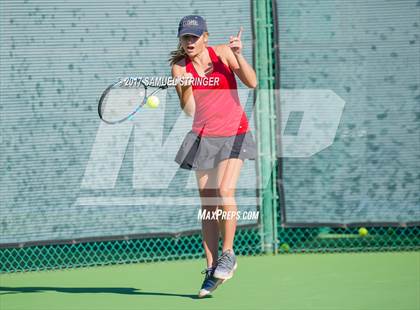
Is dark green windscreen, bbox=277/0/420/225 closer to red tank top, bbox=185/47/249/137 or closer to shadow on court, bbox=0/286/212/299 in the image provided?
red tank top, bbox=185/47/249/137

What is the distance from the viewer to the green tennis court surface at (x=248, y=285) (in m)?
6.18

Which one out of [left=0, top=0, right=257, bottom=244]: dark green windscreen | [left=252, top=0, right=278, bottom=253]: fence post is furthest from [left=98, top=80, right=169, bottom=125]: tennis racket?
[left=252, top=0, right=278, bottom=253]: fence post

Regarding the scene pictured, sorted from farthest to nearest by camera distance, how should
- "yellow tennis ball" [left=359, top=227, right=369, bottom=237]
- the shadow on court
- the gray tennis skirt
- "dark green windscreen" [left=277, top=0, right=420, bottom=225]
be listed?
"yellow tennis ball" [left=359, top=227, right=369, bottom=237] → "dark green windscreen" [left=277, top=0, right=420, bottom=225] → the shadow on court → the gray tennis skirt

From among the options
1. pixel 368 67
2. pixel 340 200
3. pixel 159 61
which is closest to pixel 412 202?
pixel 340 200

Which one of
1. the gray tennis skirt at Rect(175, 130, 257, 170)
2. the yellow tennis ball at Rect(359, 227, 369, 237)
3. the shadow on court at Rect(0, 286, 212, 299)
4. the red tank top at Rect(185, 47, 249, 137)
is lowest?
the shadow on court at Rect(0, 286, 212, 299)

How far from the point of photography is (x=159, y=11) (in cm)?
834

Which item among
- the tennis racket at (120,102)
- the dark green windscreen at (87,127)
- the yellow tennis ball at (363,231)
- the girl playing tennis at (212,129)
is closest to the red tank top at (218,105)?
the girl playing tennis at (212,129)

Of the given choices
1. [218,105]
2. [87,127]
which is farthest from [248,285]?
[87,127]

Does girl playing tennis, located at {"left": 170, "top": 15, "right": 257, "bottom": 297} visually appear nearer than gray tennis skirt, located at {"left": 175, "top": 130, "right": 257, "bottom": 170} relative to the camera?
Yes

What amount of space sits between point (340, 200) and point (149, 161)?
1.88 meters

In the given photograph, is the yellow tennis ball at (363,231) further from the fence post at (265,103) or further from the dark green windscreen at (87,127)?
the dark green windscreen at (87,127)

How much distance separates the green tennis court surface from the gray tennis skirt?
3.16ft

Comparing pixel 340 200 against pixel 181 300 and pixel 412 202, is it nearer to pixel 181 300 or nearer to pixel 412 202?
pixel 412 202

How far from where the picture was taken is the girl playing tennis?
634 centimetres
